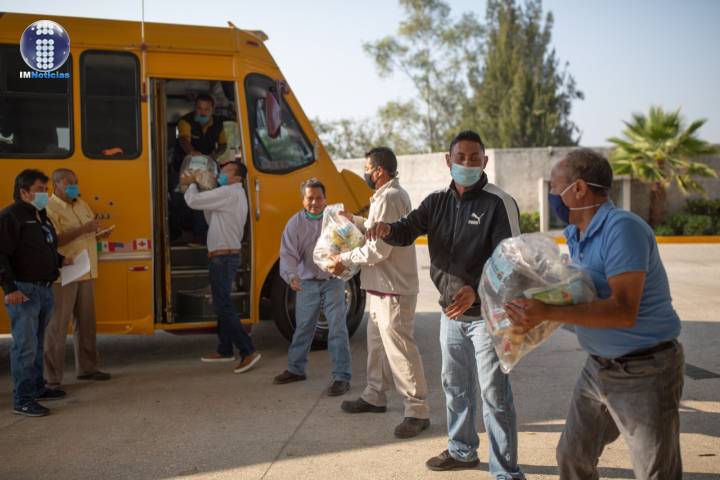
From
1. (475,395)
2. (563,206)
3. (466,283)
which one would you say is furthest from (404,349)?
(563,206)

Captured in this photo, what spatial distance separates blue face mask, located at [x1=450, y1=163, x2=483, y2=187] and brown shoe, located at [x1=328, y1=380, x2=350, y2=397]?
2.62 m

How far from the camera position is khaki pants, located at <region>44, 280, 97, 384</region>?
6445 millimetres

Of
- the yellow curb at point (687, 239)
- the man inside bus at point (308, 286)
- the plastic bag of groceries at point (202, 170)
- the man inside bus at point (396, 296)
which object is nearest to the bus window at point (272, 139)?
the plastic bag of groceries at point (202, 170)

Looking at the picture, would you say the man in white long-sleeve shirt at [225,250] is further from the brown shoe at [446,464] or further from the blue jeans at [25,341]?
the brown shoe at [446,464]

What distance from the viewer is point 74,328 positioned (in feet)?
22.5

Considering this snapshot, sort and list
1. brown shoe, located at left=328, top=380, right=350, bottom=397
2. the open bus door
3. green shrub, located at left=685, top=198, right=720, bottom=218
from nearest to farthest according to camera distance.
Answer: brown shoe, located at left=328, top=380, right=350, bottom=397, the open bus door, green shrub, located at left=685, top=198, right=720, bottom=218

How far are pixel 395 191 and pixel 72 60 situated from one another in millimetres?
3787

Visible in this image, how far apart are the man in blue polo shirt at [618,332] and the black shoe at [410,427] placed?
1937mm

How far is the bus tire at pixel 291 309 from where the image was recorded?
304 inches

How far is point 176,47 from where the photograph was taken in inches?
288

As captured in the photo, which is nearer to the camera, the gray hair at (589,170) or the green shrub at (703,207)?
the gray hair at (589,170)

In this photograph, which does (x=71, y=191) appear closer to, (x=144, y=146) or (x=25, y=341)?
(x=144, y=146)

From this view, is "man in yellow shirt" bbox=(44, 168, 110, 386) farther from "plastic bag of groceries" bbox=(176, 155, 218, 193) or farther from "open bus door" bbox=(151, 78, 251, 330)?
"plastic bag of groceries" bbox=(176, 155, 218, 193)

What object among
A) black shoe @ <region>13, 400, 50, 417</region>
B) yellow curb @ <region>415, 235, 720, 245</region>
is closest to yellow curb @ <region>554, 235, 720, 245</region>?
yellow curb @ <region>415, 235, 720, 245</region>
